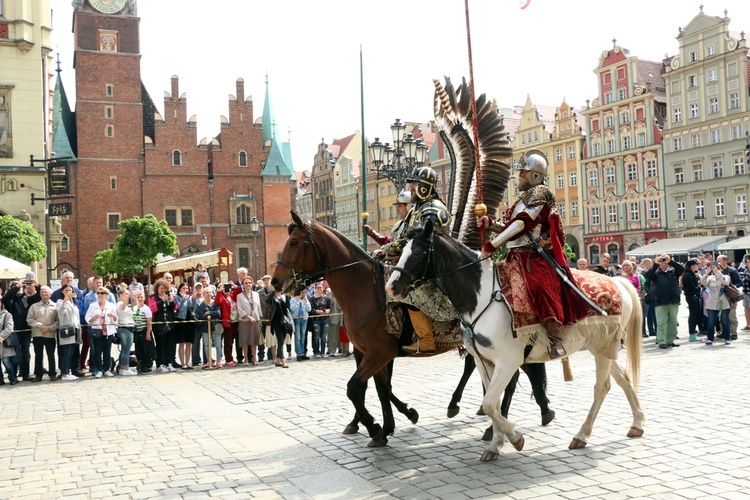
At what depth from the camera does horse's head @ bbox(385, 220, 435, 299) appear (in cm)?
623

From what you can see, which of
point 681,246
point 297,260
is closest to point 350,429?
point 297,260

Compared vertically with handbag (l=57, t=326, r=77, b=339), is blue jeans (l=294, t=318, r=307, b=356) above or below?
below

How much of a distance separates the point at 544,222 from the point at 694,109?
51.5 meters

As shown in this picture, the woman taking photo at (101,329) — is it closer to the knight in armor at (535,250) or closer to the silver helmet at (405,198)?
the silver helmet at (405,198)

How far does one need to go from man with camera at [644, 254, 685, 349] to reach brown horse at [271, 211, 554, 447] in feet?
29.8

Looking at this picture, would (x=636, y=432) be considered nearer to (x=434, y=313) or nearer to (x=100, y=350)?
(x=434, y=313)

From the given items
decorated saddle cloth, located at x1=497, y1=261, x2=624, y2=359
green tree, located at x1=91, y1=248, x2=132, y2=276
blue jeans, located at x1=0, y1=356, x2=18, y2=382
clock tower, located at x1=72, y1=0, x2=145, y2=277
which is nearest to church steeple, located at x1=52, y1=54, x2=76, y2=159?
clock tower, located at x1=72, y1=0, x2=145, y2=277

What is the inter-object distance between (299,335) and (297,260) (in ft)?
30.6

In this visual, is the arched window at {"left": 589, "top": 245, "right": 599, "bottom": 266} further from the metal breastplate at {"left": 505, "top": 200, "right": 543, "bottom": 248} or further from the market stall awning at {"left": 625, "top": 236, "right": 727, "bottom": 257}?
the metal breastplate at {"left": 505, "top": 200, "right": 543, "bottom": 248}

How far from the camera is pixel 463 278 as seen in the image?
6508 mm

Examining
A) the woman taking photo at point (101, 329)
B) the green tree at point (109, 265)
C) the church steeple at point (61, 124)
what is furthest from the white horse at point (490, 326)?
the church steeple at point (61, 124)

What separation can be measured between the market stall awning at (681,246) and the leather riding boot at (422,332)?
45.9 meters

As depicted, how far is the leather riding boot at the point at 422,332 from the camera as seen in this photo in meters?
7.20

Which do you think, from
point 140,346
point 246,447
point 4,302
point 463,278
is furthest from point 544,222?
point 4,302
